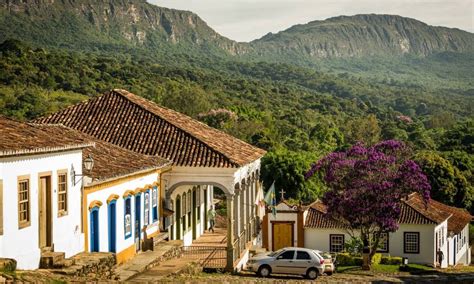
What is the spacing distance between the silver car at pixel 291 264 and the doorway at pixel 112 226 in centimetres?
711

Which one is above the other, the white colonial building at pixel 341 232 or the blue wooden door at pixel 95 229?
the blue wooden door at pixel 95 229

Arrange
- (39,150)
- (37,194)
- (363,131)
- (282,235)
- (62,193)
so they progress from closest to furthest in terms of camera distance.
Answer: (39,150), (37,194), (62,193), (282,235), (363,131)

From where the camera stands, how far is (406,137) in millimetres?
96125

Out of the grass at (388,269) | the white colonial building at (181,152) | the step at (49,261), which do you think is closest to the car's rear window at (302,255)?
the white colonial building at (181,152)

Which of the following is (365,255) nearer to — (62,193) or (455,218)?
(455,218)

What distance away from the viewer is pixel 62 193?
18500 mm

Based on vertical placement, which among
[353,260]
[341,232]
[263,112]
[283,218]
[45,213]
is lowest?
[353,260]

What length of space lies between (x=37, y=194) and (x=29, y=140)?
1.07 metres

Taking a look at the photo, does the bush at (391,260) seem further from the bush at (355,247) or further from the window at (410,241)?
the window at (410,241)

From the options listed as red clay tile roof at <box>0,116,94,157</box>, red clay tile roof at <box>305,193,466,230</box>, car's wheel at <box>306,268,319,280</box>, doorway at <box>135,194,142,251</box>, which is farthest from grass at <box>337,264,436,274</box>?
red clay tile roof at <box>0,116,94,157</box>

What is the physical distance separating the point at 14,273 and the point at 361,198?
22.0 metres

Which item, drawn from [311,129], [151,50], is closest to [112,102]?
[311,129]

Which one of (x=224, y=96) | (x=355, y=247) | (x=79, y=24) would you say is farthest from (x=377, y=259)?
(x=79, y=24)

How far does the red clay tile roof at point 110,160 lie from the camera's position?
20888mm
